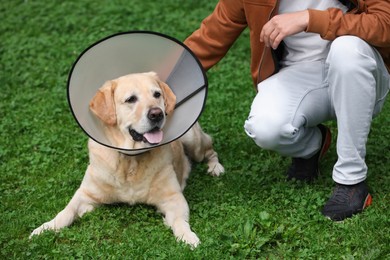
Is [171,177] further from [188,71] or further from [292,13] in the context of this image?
[292,13]

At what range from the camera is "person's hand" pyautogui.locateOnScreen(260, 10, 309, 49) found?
11.4 ft

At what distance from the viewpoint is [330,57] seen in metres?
3.52

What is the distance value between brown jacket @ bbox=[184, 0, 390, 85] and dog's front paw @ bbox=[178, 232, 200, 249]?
1.02 m

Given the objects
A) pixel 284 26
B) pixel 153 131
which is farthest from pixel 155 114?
pixel 284 26

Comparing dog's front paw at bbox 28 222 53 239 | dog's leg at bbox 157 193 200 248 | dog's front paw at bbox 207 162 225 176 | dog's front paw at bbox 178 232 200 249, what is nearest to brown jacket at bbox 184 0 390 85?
dog's front paw at bbox 207 162 225 176

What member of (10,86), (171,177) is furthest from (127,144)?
(10,86)

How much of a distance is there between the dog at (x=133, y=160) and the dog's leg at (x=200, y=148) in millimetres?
411

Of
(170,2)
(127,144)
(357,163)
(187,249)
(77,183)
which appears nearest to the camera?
(187,249)

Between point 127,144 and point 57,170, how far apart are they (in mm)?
945

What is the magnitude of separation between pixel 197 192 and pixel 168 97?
662mm

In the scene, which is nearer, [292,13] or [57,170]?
[292,13]

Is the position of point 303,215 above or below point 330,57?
below

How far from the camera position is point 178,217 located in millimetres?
3756

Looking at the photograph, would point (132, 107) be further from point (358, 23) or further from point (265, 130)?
point (358, 23)
